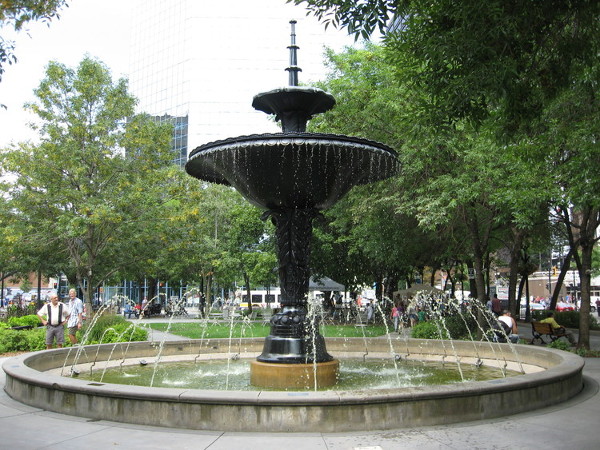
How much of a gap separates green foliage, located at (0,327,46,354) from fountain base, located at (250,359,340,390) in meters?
8.46

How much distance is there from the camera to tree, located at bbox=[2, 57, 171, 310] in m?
20.9

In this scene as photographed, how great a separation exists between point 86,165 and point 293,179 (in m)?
15.3

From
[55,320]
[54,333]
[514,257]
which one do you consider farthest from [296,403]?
[514,257]

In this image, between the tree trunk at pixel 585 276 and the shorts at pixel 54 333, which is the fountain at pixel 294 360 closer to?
the shorts at pixel 54 333

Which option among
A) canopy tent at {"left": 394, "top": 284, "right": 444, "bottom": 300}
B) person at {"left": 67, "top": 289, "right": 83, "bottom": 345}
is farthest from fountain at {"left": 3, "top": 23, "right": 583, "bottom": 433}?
canopy tent at {"left": 394, "top": 284, "right": 444, "bottom": 300}

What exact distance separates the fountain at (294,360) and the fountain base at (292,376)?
0.02 metres

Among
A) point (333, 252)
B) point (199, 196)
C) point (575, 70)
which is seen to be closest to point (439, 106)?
point (575, 70)

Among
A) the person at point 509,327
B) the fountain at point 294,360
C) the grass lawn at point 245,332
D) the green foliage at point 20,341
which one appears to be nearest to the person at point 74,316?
the fountain at point 294,360

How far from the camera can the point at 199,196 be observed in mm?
23938

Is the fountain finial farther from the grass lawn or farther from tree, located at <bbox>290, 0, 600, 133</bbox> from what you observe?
the grass lawn

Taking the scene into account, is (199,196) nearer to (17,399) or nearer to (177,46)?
(17,399)

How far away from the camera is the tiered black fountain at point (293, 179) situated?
8195 mm

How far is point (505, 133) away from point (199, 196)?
17.7 m

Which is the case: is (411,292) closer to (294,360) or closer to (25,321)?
(25,321)
